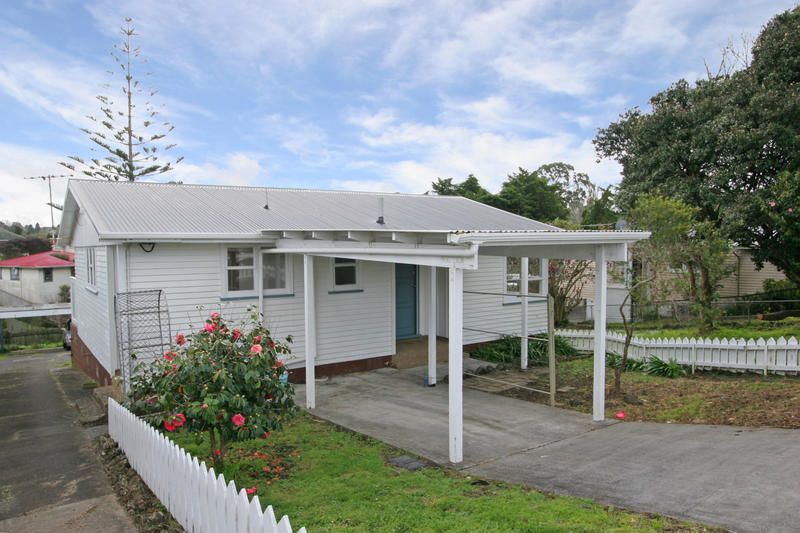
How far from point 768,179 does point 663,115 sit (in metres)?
3.80

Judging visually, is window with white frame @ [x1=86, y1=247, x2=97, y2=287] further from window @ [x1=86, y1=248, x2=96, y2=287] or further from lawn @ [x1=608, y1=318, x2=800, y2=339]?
lawn @ [x1=608, y1=318, x2=800, y2=339]

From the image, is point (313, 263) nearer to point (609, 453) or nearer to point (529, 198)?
point (609, 453)

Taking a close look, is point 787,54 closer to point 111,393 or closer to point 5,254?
point 111,393

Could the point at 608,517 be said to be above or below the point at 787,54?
below

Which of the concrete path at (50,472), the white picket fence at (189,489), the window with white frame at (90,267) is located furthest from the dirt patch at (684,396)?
the window with white frame at (90,267)

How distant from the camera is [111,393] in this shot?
9273mm

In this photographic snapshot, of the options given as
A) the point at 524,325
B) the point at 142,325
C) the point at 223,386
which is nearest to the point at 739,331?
the point at 524,325

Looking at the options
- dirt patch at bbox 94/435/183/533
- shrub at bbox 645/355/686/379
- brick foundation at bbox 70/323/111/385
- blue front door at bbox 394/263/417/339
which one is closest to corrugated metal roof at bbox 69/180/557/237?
blue front door at bbox 394/263/417/339

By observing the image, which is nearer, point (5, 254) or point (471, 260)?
point (471, 260)

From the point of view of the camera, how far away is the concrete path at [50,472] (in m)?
5.47

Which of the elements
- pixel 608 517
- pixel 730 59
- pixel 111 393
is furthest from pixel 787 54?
pixel 111 393

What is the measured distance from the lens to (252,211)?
12094 millimetres

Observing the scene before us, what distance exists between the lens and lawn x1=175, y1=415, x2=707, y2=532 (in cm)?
453

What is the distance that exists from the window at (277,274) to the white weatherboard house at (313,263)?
2 cm
